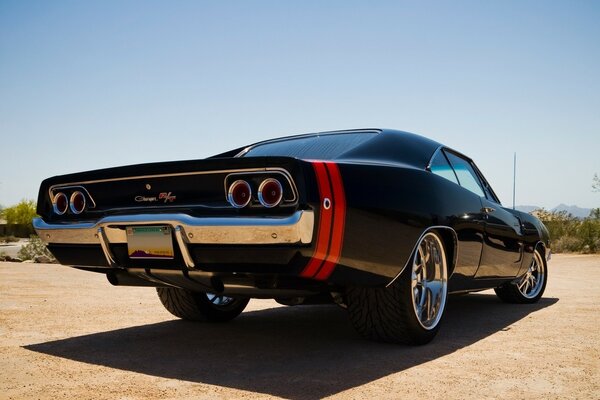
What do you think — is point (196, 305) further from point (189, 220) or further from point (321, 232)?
point (321, 232)

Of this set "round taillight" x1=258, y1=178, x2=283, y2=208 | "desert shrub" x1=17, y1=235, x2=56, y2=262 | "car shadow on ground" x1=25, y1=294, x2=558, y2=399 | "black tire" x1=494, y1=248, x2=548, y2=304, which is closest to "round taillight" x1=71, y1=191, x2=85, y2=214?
"car shadow on ground" x1=25, y1=294, x2=558, y2=399

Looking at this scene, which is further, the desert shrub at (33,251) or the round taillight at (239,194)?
the desert shrub at (33,251)

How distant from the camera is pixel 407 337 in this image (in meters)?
3.69

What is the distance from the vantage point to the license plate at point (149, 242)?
3.17 meters

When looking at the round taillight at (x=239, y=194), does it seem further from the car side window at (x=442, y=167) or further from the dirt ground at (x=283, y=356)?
the car side window at (x=442, y=167)

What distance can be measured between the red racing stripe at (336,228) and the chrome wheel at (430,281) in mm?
936

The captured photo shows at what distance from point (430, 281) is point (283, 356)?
3.73 ft

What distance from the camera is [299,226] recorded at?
110 inches

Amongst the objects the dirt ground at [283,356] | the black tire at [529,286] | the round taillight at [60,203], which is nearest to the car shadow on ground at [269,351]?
the dirt ground at [283,356]

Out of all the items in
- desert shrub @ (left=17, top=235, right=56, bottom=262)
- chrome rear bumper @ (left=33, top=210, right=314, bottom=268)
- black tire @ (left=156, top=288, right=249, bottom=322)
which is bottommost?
desert shrub @ (left=17, top=235, right=56, bottom=262)

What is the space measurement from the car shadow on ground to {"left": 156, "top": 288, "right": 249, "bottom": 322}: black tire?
0.10 metres

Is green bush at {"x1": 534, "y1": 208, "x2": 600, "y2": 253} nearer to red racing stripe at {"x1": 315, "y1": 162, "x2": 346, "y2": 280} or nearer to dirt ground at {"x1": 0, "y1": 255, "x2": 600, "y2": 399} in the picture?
dirt ground at {"x1": 0, "y1": 255, "x2": 600, "y2": 399}

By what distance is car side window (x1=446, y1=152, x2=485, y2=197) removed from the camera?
→ 15.6 feet

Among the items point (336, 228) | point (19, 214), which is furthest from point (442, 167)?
point (19, 214)
